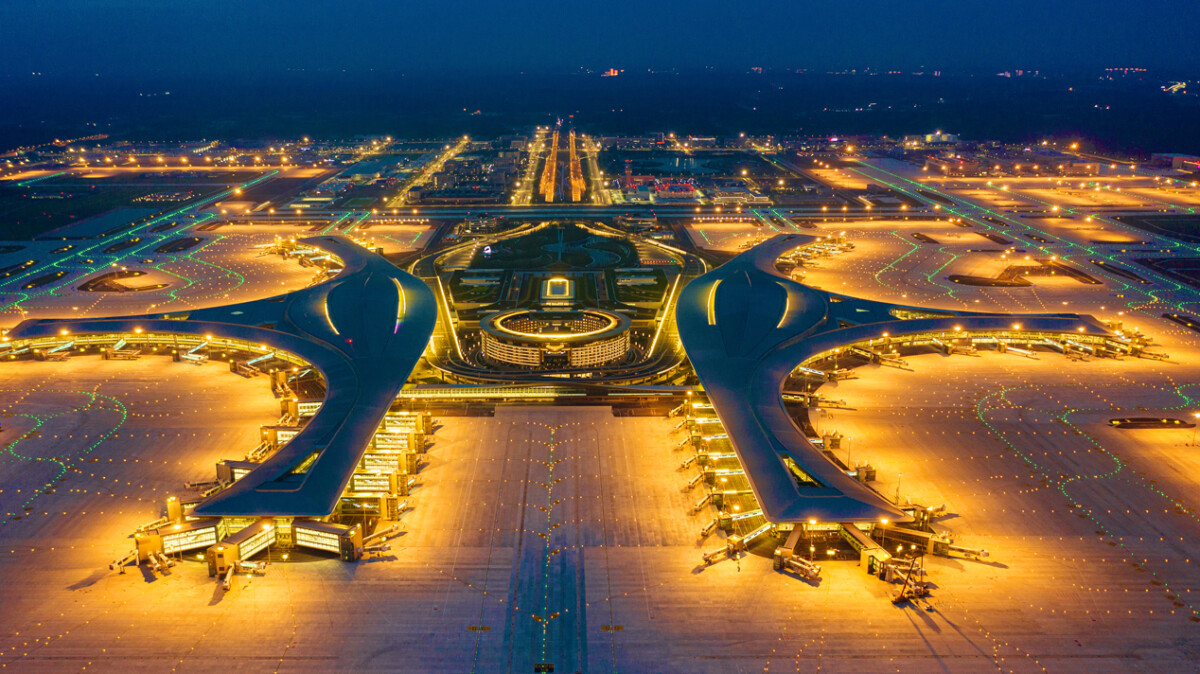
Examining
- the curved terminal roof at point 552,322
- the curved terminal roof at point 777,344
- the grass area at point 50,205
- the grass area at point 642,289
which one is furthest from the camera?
the grass area at point 50,205

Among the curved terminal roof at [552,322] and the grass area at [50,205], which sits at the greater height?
the grass area at [50,205]

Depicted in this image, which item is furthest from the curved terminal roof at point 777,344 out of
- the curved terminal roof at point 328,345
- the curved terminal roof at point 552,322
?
the curved terminal roof at point 328,345

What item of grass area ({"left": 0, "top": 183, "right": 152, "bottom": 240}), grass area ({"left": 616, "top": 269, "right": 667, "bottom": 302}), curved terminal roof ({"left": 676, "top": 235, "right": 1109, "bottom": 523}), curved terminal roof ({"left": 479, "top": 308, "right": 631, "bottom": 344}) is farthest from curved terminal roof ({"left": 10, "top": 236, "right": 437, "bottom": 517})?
grass area ({"left": 0, "top": 183, "right": 152, "bottom": 240})

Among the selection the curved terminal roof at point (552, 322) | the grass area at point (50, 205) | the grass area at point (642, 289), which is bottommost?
the grass area at point (642, 289)

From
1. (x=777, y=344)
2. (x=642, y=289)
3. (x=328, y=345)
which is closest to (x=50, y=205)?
(x=328, y=345)

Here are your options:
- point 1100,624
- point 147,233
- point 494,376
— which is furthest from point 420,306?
point 147,233

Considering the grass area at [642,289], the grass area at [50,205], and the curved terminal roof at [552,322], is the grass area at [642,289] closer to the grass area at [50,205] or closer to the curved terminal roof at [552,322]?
the curved terminal roof at [552,322]

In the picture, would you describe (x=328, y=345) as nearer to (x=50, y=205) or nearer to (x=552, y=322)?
(x=552, y=322)
